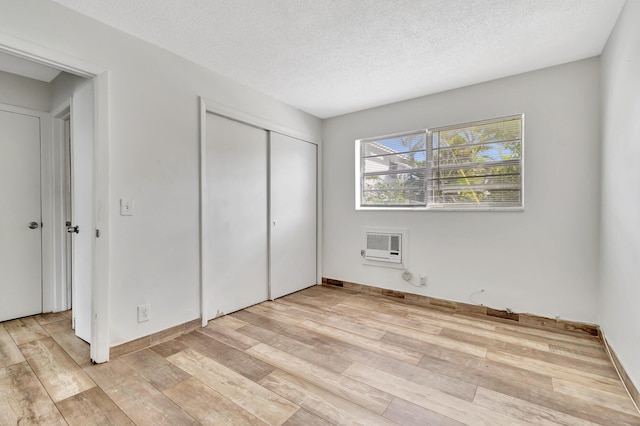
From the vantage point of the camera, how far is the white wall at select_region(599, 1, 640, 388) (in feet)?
5.31

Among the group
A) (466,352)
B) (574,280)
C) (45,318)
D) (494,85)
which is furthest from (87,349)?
(494,85)

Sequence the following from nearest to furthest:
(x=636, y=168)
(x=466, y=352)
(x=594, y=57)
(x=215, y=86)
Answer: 1. (x=636, y=168)
2. (x=466, y=352)
3. (x=594, y=57)
4. (x=215, y=86)

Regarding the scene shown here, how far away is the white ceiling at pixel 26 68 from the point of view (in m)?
2.36

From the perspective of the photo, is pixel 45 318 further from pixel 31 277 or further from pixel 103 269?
pixel 103 269

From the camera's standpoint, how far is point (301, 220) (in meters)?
3.77

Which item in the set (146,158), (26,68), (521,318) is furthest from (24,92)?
(521,318)

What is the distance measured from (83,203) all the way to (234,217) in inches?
47.3

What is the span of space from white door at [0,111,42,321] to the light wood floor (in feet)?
0.78

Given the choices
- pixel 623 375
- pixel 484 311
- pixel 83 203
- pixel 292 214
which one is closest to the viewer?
pixel 623 375

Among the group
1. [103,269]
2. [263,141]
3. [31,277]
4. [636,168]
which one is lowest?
[31,277]

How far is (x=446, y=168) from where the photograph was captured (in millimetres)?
3156

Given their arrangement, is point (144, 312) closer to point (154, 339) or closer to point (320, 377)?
point (154, 339)

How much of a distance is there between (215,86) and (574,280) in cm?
362

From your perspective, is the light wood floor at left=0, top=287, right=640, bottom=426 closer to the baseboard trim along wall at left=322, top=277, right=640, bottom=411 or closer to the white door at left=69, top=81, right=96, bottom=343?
the baseboard trim along wall at left=322, top=277, right=640, bottom=411
